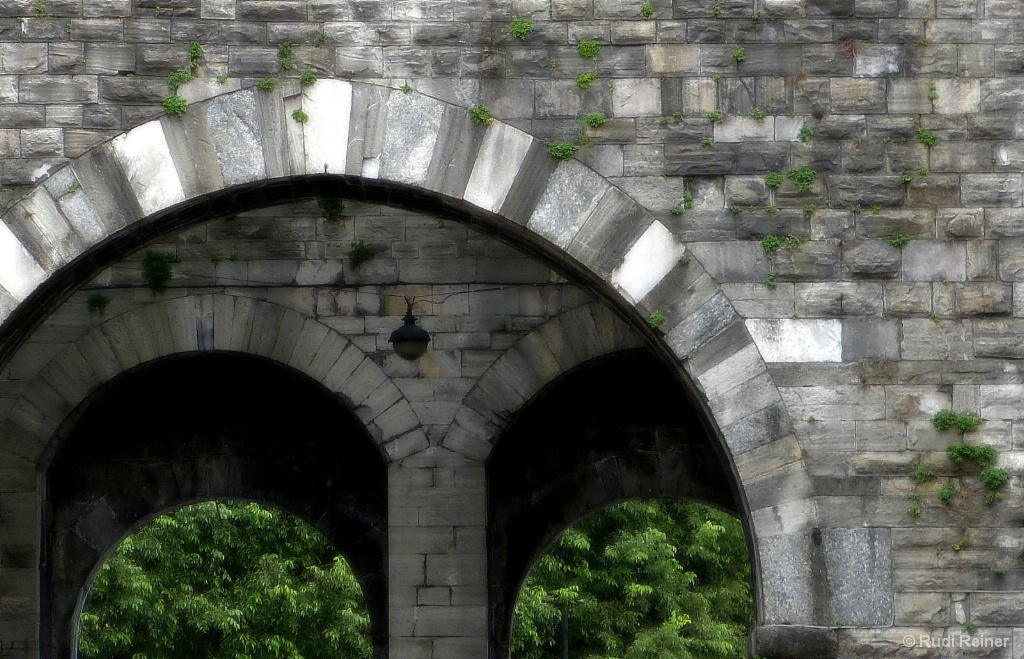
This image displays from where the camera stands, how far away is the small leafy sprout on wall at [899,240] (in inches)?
287

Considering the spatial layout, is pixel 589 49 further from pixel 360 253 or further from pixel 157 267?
pixel 157 267

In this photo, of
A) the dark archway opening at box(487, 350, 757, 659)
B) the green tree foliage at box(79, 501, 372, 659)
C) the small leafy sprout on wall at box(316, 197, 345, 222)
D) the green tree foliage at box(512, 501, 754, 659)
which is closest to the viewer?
the small leafy sprout on wall at box(316, 197, 345, 222)

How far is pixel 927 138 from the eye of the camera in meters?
7.34

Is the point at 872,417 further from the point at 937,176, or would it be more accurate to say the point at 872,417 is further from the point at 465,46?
the point at 465,46

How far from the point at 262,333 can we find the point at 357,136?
11.7 feet

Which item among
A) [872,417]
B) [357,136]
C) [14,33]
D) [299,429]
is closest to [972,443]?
[872,417]

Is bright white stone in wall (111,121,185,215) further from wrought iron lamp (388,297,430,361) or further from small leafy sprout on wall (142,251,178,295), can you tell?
small leafy sprout on wall (142,251,178,295)

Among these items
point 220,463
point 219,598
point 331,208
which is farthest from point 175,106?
point 219,598

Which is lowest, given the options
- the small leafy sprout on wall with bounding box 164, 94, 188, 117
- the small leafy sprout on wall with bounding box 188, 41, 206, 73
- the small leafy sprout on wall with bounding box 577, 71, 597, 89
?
the small leafy sprout on wall with bounding box 164, 94, 188, 117

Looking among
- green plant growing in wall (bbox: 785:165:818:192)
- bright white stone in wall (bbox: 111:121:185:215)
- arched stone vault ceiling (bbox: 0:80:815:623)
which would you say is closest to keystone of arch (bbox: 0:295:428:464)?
arched stone vault ceiling (bbox: 0:80:815:623)

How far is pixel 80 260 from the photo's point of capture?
7.28m

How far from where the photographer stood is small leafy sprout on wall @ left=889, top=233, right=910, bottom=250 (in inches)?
287

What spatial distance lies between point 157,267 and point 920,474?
5628mm

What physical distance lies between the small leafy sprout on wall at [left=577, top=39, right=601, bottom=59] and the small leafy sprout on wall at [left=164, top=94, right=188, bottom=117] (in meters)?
1.91
